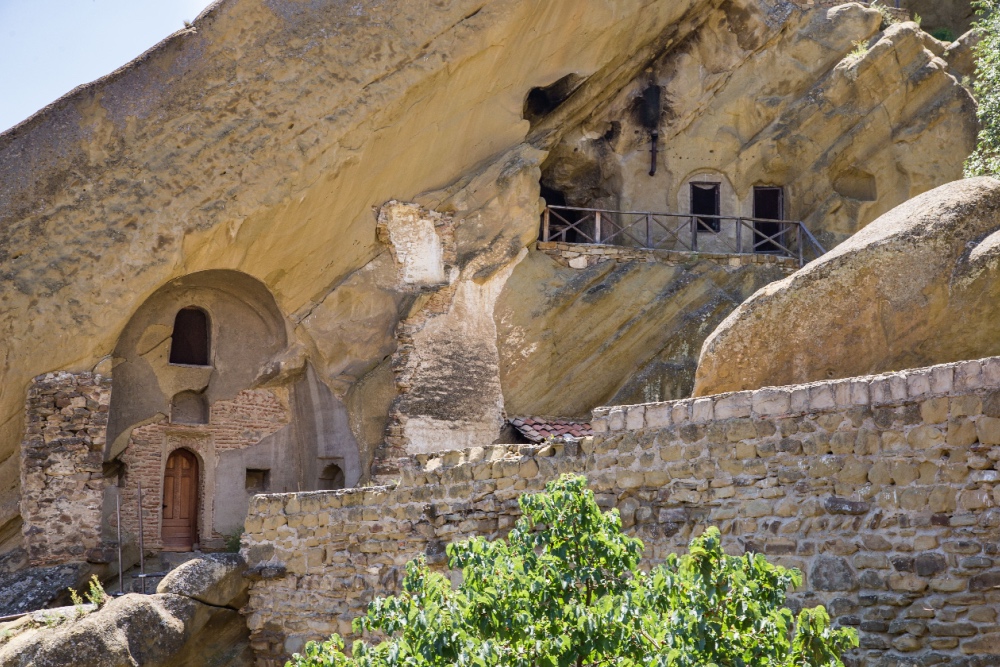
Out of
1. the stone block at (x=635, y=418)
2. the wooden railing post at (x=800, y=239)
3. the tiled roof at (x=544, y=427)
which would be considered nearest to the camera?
the stone block at (x=635, y=418)

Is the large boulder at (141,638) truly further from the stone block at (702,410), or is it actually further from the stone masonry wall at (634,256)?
the stone masonry wall at (634,256)

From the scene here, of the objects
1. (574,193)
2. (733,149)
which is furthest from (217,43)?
(733,149)

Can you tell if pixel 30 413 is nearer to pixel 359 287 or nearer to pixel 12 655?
pixel 359 287

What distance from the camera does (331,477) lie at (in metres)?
17.1

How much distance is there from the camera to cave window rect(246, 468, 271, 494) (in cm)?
1708

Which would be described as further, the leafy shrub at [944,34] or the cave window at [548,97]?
the leafy shrub at [944,34]

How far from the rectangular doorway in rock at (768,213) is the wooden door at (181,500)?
9.48 metres

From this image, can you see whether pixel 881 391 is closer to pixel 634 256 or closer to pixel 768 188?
pixel 634 256

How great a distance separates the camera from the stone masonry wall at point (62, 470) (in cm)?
1420

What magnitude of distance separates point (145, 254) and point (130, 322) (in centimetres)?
155

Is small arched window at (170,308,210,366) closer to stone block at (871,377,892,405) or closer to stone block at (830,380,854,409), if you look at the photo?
stone block at (830,380,854,409)

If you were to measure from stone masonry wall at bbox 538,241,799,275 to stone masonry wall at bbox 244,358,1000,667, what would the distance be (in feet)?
27.8

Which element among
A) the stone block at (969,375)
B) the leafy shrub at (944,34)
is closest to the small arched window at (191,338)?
the stone block at (969,375)

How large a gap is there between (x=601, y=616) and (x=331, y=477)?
1234 centimetres
